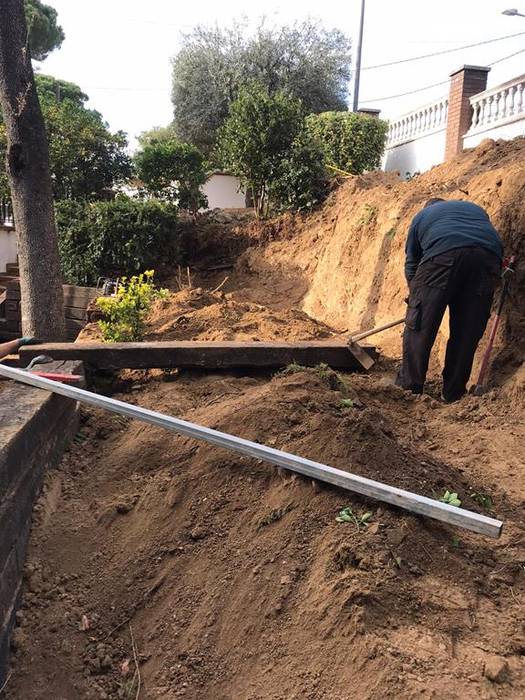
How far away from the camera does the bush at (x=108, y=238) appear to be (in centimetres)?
1023

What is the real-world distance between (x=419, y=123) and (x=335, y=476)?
13551 mm

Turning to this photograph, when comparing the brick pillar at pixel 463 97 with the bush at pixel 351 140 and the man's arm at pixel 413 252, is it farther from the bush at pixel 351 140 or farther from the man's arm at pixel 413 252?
the man's arm at pixel 413 252

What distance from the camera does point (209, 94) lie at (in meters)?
22.7

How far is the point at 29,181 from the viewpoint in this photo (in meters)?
6.26

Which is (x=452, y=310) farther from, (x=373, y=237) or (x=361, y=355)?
(x=373, y=237)

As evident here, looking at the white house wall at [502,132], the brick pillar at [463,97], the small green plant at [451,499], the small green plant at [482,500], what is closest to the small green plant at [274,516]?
the small green plant at [451,499]

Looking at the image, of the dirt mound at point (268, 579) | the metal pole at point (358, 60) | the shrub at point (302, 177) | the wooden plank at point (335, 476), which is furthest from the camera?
the metal pole at point (358, 60)

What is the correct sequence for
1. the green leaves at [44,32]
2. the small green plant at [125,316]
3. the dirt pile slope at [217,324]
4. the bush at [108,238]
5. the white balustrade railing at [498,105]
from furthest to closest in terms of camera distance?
the green leaves at [44,32] → the bush at [108,238] → the white balustrade railing at [498,105] → the dirt pile slope at [217,324] → the small green plant at [125,316]

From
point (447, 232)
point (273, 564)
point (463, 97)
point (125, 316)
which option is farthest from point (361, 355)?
point (463, 97)

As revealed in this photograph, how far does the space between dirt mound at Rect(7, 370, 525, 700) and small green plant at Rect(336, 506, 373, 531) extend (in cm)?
1

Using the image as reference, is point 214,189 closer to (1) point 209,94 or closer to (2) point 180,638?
(1) point 209,94

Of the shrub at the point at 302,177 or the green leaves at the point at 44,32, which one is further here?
the green leaves at the point at 44,32

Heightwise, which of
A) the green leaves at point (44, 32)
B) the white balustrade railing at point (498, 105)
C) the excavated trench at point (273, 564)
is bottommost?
the excavated trench at point (273, 564)

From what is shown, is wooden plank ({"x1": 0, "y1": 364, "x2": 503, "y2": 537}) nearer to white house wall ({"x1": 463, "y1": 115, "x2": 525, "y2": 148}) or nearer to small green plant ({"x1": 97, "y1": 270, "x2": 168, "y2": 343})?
small green plant ({"x1": 97, "y1": 270, "x2": 168, "y2": 343})
